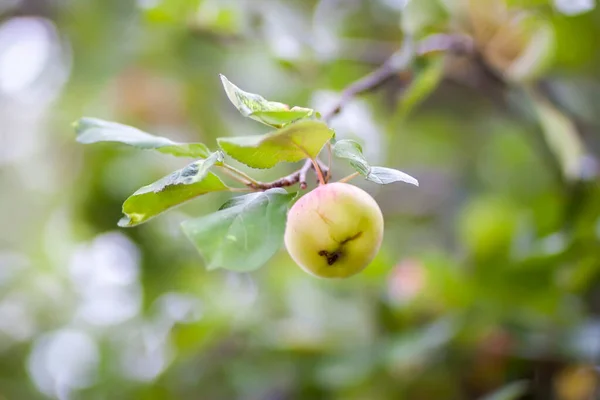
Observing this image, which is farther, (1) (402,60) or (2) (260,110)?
(1) (402,60)

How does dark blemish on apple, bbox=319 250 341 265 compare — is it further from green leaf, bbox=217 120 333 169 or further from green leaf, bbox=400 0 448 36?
green leaf, bbox=400 0 448 36

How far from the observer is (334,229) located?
0.49m

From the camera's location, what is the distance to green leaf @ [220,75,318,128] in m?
0.46

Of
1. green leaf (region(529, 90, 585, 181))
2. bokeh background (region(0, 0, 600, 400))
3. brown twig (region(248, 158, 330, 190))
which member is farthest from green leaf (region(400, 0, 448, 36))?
brown twig (region(248, 158, 330, 190))

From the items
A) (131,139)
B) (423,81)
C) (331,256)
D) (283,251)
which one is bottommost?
(331,256)

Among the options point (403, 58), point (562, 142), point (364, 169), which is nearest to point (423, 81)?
point (403, 58)

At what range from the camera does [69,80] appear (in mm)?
1548

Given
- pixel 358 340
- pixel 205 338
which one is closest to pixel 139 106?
pixel 205 338

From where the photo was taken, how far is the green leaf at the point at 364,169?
0.47 meters

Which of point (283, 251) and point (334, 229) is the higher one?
point (283, 251)

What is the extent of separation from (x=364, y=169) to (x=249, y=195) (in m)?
0.10

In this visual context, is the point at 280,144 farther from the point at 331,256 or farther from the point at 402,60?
the point at 402,60

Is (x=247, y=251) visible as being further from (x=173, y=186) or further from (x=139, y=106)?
(x=139, y=106)

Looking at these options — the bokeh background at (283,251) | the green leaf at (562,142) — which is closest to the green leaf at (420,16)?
the bokeh background at (283,251)
